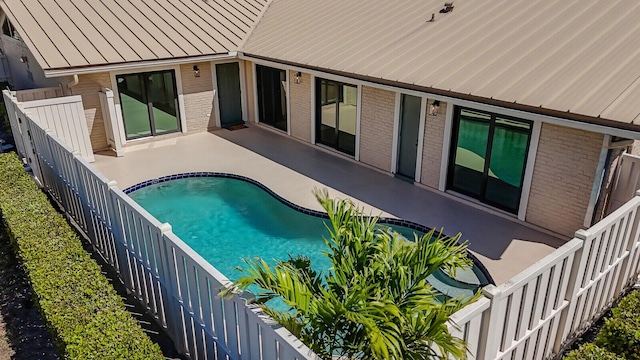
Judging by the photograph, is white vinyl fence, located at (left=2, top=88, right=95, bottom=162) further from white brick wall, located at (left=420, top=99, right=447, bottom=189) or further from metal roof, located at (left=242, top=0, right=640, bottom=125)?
white brick wall, located at (left=420, top=99, right=447, bottom=189)

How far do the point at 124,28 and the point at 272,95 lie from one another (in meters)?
5.35

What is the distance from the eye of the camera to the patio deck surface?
354 inches

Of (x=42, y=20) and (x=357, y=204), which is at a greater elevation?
(x=42, y=20)

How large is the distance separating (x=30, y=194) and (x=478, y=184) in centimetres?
929

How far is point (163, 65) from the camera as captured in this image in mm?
14555

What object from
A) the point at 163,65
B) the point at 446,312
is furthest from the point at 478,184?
the point at 163,65

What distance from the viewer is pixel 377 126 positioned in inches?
489

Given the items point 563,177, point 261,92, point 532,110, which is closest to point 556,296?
point 532,110

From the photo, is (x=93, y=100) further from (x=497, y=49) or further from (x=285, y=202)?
(x=497, y=49)

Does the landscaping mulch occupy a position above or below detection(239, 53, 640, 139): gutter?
below

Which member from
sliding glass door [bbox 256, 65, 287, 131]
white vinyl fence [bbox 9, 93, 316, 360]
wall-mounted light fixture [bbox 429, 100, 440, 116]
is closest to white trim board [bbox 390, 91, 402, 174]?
wall-mounted light fixture [bbox 429, 100, 440, 116]

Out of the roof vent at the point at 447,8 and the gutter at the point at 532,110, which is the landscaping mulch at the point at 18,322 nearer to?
the gutter at the point at 532,110

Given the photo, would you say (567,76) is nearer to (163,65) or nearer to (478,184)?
(478,184)

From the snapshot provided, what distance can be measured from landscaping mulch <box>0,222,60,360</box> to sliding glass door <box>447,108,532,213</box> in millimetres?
8760
